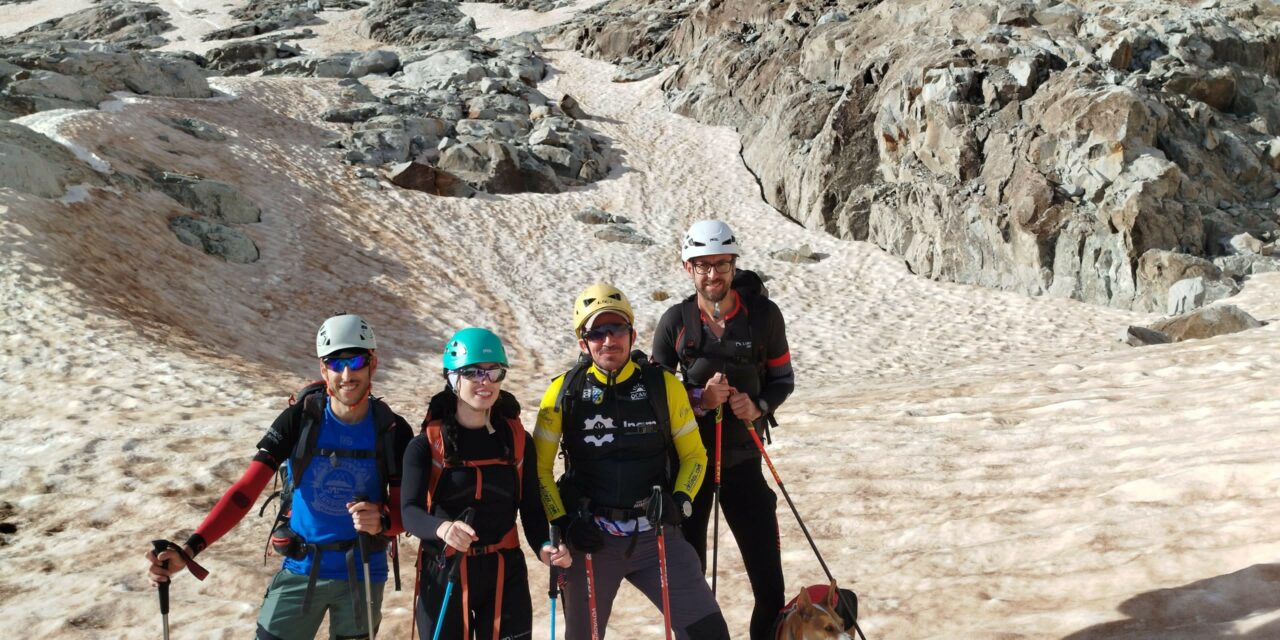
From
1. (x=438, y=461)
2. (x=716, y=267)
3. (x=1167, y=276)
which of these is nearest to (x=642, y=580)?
(x=438, y=461)

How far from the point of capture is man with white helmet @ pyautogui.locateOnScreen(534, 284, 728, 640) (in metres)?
4.16

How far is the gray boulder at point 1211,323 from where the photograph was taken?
47.4 ft

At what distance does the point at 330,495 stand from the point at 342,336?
840 mm

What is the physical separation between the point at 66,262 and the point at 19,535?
800 cm

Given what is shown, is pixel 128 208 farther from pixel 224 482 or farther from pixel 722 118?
pixel 722 118

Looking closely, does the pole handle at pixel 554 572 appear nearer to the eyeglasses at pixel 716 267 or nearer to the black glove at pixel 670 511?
the black glove at pixel 670 511

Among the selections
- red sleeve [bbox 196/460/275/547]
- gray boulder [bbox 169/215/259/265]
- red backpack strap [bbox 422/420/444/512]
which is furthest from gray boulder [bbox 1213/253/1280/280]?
gray boulder [bbox 169/215/259/265]

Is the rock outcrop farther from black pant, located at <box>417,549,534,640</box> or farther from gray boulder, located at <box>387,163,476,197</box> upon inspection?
black pant, located at <box>417,549,534,640</box>

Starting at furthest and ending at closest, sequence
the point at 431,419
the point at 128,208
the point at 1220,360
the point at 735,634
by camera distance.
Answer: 1. the point at 128,208
2. the point at 1220,360
3. the point at 735,634
4. the point at 431,419

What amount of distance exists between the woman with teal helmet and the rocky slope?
19197mm

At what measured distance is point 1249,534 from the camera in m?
5.18

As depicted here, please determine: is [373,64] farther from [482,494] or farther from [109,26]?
[482,494]

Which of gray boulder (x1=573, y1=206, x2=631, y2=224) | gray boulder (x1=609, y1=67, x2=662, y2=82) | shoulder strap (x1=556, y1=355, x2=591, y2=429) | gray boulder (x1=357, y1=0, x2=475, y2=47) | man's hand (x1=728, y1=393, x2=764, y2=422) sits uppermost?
gray boulder (x1=357, y1=0, x2=475, y2=47)

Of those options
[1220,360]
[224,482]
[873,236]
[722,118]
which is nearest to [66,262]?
[224,482]
